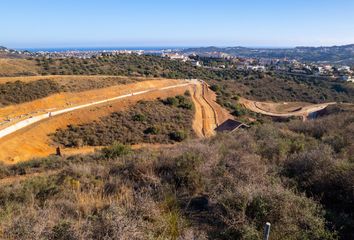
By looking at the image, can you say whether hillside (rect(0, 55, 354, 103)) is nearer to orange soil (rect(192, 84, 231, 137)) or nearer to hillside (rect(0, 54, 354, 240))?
orange soil (rect(192, 84, 231, 137))

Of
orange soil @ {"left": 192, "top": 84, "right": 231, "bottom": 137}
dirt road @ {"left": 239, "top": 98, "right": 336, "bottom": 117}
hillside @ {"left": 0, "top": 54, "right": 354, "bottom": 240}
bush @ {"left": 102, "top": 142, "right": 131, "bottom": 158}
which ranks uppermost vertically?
hillside @ {"left": 0, "top": 54, "right": 354, "bottom": 240}

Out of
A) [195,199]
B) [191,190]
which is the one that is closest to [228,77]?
[191,190]

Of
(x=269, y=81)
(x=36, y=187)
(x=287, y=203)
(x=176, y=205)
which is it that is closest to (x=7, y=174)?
(x=36, y=187)

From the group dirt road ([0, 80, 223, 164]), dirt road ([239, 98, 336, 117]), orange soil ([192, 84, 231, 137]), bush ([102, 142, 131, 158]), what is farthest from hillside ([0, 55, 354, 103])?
bush ([102, 142, 131, 158])

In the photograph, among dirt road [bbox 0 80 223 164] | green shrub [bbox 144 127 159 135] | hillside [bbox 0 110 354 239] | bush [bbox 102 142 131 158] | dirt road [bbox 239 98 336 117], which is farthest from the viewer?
dirt road [bbox 239 98 336 117]

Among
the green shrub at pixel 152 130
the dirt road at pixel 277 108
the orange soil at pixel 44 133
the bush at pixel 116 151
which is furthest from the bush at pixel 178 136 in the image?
the dirt road at pixel 277 108

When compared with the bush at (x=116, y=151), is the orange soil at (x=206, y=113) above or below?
below

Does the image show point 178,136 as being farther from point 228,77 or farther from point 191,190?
point 228,77

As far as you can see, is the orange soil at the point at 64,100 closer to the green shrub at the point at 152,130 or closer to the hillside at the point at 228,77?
the green shrub at the point at 152,130

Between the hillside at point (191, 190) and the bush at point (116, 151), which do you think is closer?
the hillside at point (191, 190)

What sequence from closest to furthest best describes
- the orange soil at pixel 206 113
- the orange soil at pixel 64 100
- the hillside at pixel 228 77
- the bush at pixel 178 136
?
the orange soil at pixel 64 100 < the bush at pixel 178 136 < the orange soil at pixel 206 113 < the hillside at pixel 228 77

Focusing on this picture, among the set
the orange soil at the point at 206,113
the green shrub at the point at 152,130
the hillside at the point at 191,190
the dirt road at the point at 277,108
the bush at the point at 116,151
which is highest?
the hillside at the point at 191,190
